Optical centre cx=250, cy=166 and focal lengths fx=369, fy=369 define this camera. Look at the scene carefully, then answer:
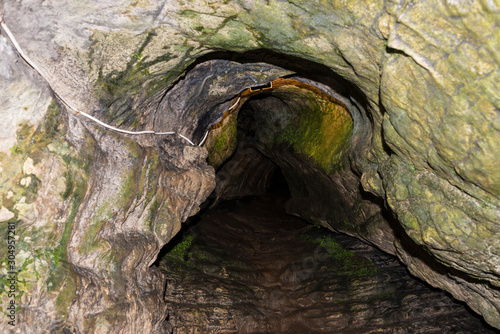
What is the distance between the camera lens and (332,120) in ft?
24.6

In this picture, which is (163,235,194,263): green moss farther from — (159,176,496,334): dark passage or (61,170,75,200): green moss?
(61,170,75,200): green moss

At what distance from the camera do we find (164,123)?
17.0 ft

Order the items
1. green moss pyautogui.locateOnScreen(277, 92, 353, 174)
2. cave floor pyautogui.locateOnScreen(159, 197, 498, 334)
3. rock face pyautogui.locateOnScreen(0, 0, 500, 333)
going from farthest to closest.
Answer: cave floor pyautogui.locateOnScreen(159, 197, 498, 334) → green moss pyautogui.locateOnScreen(277, 92, 353, 174) → rock face pyautogui.locateOnScreen(0, 0, 500, 333)

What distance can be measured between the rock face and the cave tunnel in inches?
67.3

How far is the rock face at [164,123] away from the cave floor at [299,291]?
8.80ft

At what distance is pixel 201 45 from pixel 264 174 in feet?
41.2

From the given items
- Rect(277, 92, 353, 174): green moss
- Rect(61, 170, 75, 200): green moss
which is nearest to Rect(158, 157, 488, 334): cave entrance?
Rect(277, 92, 353, 174): green moss

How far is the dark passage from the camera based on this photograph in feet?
25.1

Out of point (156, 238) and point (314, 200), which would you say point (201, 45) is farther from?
point (314, 200)

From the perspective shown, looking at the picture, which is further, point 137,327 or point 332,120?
point 332,120

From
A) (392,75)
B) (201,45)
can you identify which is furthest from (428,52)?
(201,45)

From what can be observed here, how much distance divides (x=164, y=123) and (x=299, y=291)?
19.2 feet

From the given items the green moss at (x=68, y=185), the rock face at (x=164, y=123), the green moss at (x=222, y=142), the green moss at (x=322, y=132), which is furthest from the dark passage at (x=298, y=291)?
the green moss at (x=68, y=185)

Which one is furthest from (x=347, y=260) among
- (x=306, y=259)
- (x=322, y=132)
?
(x=322, y=132)
